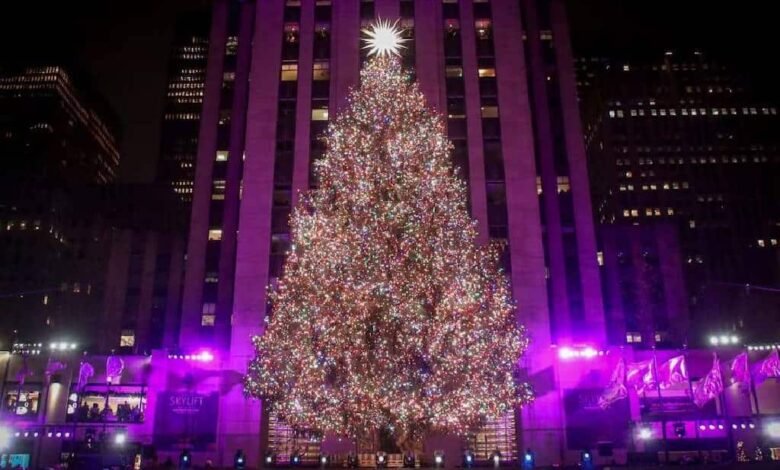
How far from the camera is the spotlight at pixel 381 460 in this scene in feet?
108

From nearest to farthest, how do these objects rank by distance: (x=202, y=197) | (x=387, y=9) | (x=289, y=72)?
(x=202, y=197) → (x=289, y=72) → (x=387, y=9)

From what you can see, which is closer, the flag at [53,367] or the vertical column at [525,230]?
the flag at [53,367]

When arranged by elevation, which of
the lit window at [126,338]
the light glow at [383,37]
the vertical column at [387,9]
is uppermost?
the vertical column at [387,9]

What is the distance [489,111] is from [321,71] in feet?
46.5

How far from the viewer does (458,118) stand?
50438 millimetres

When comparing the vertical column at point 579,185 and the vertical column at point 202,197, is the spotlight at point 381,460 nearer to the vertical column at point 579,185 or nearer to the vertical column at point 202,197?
the vertical column at point 579,185

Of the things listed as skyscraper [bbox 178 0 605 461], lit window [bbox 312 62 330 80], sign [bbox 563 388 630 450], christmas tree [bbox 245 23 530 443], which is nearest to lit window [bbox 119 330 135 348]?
skyscraper [bbox 178 0 605 461]

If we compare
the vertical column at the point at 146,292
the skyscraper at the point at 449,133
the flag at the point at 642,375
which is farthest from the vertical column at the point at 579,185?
the vertical column at the point at 146,292

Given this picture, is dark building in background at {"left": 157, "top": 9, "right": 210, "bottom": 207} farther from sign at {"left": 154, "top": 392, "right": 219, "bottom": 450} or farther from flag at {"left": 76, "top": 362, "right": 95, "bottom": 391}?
flag at {"left": 76, "top": 362, "right": 95, "bottom": 391}

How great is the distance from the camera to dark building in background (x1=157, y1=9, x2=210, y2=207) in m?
131

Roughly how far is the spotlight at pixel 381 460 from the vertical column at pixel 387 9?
35509mm

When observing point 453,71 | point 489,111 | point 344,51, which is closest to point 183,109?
point 344,51

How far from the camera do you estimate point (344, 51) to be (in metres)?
52.0

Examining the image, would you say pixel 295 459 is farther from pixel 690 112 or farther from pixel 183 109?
pixel 690 112
